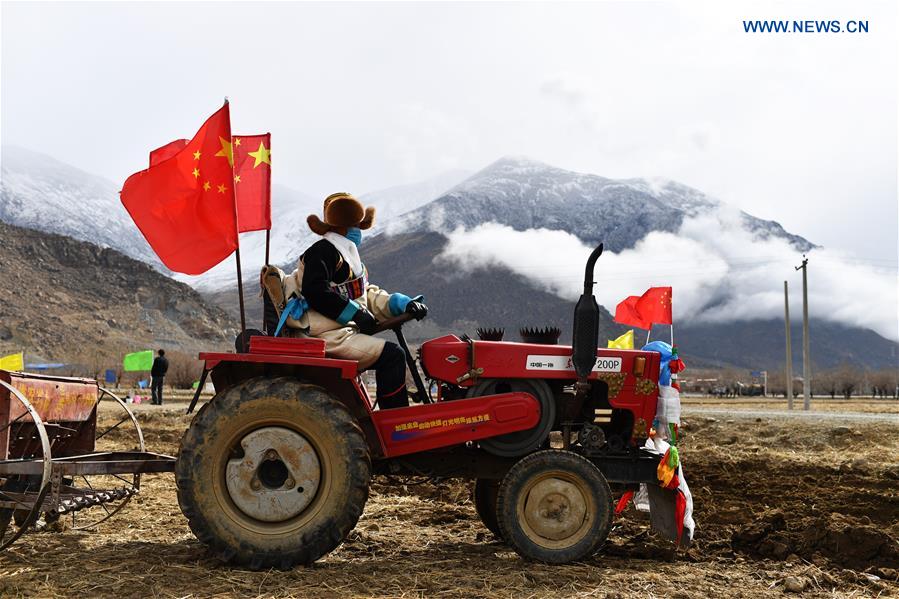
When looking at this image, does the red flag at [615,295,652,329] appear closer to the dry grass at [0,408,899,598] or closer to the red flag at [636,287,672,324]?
the red flag at [636,287,672,324]

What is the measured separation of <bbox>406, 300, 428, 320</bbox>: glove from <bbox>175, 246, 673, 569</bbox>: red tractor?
0.34 ft

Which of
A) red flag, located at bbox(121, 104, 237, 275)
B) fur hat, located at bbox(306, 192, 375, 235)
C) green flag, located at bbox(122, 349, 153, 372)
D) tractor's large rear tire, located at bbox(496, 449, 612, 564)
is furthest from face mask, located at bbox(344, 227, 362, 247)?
green flag, located at bbox(122, 349, 153, 372)

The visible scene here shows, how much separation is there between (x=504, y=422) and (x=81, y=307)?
72.4 m

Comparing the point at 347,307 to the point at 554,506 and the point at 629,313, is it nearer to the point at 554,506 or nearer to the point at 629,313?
the point at 554,506

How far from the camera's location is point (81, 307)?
2783 inches

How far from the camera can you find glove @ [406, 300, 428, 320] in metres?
5.48

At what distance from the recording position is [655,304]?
10.3 m

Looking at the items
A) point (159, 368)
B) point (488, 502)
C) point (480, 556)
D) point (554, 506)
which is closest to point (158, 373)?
point (159, 368)

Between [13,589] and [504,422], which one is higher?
[504,422]

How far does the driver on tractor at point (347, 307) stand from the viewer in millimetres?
5348

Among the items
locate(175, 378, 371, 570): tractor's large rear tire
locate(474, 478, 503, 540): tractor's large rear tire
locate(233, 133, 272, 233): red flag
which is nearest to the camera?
locate(175, 378, 371, 570): tractor's large rear tire

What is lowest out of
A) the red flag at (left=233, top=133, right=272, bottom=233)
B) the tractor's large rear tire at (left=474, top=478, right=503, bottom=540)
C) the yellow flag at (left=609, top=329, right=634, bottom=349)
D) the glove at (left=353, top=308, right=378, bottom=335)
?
the tractor's large rear tire at (left=474, top=478, right=503, bottom=540)

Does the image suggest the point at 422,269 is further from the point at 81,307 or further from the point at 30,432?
the point at 30,432

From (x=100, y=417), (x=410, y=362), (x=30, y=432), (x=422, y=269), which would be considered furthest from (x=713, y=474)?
(x=422, y=269)
